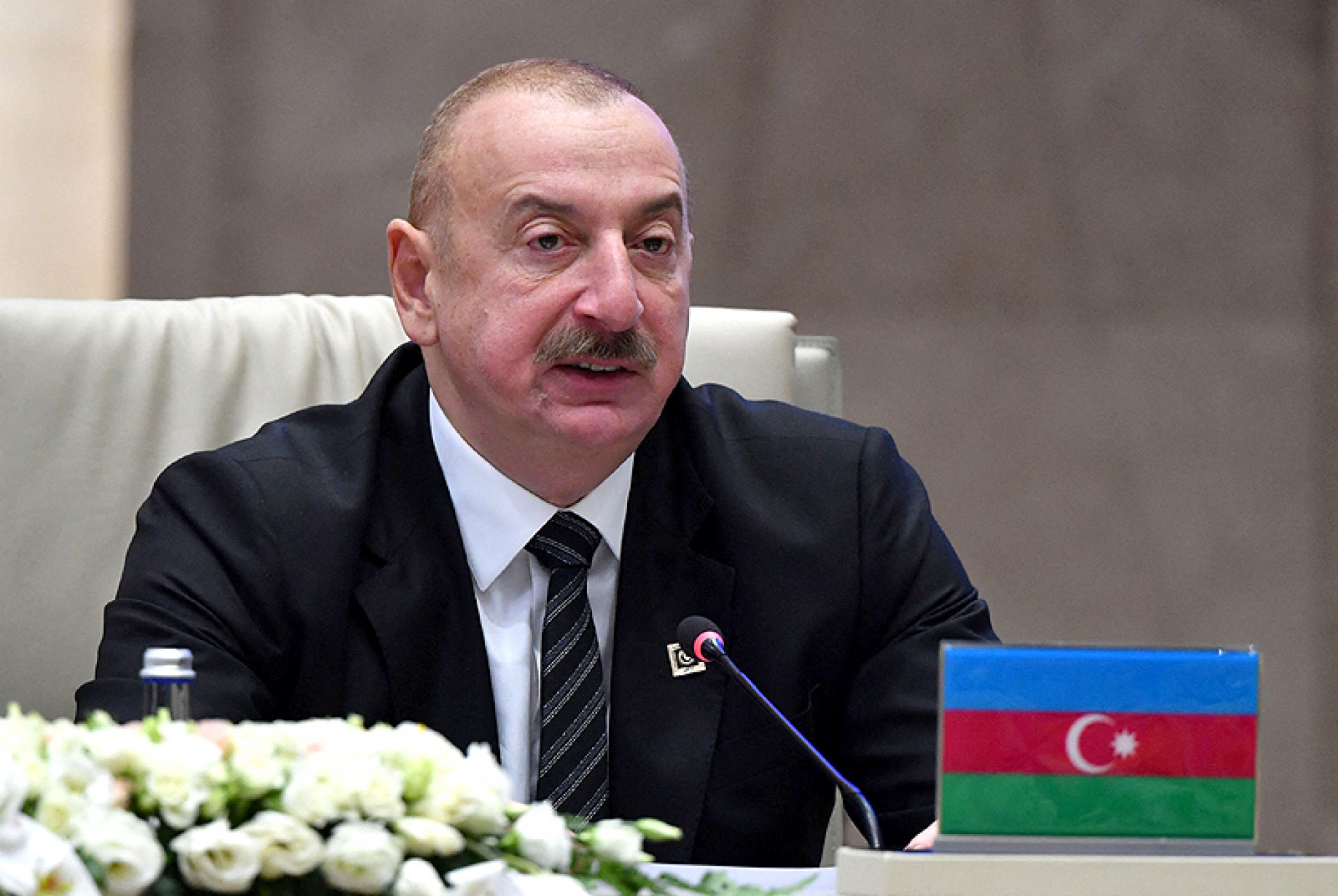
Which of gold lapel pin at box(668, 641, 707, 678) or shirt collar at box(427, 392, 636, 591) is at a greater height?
shirt collar at box(427, 392, 636, 591)

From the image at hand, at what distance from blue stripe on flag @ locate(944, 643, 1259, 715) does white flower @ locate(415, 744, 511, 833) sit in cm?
31

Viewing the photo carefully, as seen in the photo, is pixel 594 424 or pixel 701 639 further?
pixel 594 424

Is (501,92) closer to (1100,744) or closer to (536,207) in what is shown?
(536,207)

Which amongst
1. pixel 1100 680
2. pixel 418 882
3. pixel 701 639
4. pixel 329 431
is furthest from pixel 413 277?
pixel 418 882

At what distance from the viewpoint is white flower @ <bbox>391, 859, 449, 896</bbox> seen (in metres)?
0.78

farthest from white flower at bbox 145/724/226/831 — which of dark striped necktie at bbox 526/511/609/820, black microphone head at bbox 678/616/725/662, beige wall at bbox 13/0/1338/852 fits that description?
beige wall at bbox 13/0/1338/852

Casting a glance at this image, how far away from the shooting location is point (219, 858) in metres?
0.77

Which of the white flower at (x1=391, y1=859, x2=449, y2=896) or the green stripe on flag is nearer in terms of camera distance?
the white flower at (x1=391, y1=859, x2=449, y2=896)

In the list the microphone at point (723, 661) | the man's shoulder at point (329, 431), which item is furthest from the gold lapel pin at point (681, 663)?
the man's shoulder at point (329, 431)

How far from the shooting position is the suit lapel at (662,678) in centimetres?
171

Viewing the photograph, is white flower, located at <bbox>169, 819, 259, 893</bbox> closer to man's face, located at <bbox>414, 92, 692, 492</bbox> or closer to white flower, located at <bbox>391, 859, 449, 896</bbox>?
white flower, located at <bbox>391, 859, 449, 896</bbox>

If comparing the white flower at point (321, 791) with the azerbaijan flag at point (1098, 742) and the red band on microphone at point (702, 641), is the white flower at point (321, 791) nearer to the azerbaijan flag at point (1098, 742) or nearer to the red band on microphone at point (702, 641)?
the azerbaijan flag at point (1098, 742)

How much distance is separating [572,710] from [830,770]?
0.45 meters

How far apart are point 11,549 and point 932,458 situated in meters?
1.97
